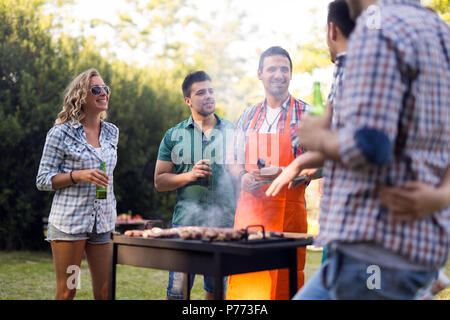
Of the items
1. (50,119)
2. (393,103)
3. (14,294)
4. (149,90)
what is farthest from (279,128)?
(149,90)

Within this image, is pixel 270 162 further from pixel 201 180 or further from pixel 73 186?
pixel 73 186

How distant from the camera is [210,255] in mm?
2729

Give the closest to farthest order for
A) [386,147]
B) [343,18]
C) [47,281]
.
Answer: [386,147]
[343,18]
[47,281]

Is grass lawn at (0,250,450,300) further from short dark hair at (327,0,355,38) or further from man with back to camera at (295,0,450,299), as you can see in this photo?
man with back to camera at (295,0,450,299)

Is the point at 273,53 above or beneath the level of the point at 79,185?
above

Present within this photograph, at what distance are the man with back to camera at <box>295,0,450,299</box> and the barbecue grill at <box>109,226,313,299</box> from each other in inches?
35.4

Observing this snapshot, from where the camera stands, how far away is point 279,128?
4.17 metres

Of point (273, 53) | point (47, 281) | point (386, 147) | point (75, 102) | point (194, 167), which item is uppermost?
point (273, 53)

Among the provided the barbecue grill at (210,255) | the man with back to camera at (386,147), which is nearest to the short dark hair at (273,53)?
the barbecue grill at (210,255)

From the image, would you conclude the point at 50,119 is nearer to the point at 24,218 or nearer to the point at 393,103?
the point at 24,218

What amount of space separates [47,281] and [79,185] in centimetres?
402

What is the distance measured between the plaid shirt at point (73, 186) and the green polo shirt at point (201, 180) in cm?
67

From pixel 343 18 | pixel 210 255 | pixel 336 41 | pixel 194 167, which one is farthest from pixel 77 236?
pixel 343 18
